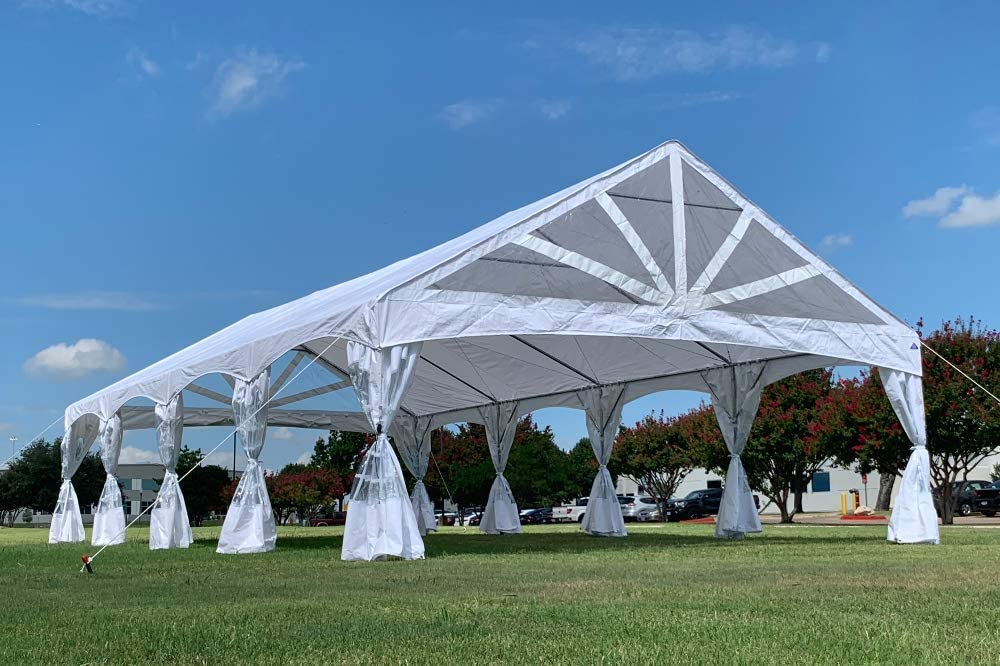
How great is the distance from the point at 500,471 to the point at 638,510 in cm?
2025

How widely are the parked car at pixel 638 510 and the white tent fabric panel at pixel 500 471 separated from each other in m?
19.8

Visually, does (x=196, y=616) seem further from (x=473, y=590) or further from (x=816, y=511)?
(x=816, y=511)

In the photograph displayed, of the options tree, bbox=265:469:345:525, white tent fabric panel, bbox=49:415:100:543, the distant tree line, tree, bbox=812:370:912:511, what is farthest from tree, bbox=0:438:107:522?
tree, bbox=812:370:912:511

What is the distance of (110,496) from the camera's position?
2061 centimetres

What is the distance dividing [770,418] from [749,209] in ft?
67.6

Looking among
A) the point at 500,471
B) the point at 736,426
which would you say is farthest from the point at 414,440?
the point at 736,426

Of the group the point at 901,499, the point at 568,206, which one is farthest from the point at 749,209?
the point at 901,499

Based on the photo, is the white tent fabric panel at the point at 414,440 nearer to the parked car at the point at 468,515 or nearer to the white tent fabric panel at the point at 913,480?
the white tent fabric panel at the point at 913,480

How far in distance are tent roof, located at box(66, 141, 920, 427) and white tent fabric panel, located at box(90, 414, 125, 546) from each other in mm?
3867

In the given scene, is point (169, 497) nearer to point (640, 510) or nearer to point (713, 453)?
point (713, 453)

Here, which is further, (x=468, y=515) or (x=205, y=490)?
(x=468, y=515)

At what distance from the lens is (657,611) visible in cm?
668

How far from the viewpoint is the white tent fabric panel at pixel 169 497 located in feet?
54.8

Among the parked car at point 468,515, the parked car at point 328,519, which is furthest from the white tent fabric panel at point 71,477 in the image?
the parked car at point 328,519
